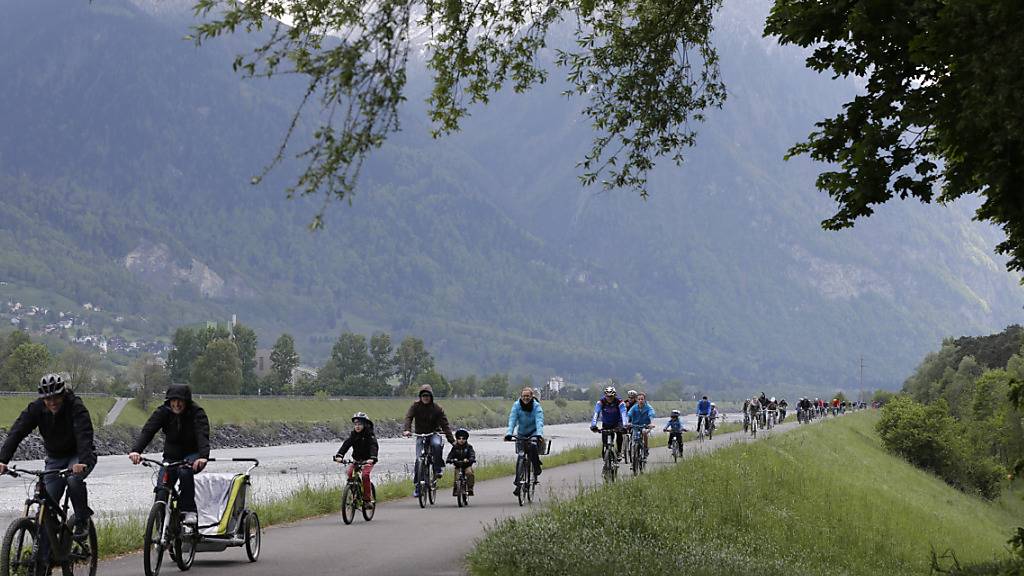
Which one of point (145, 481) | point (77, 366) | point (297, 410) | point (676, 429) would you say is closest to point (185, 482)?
point (676, 429)

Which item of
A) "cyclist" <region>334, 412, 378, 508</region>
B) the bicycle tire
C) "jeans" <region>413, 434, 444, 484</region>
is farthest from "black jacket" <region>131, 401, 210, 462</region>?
"jeans" <region>413, 434, 444, 484</region>

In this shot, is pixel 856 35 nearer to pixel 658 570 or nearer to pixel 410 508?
pixel 658 570

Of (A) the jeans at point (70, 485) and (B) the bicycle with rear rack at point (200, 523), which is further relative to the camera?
(B) the bicycle with rear rack at point (200, 523)

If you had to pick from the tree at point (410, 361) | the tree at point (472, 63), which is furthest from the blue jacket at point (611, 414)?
the tree at point (410, 361)

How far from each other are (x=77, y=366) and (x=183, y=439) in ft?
449

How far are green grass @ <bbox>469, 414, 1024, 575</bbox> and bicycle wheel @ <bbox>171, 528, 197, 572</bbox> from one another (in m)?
3.11

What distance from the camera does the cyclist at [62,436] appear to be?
36.9 ft

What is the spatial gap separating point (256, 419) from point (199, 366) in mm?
21248

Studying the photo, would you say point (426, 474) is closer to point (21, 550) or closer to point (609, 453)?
point (609, 453)

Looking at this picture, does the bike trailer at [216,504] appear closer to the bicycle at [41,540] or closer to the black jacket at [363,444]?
the bicycle at [41,540]

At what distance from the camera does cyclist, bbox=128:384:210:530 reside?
42.2ft

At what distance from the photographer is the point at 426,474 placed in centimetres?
2253

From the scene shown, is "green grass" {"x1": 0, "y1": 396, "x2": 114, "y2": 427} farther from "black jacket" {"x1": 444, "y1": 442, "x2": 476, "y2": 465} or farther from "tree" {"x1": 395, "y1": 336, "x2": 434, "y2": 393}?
"tree" {"x1": 395, "y1": 336, "x2": 434, "y2": 393}

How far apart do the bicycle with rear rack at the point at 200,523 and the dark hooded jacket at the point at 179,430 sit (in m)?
0.16
